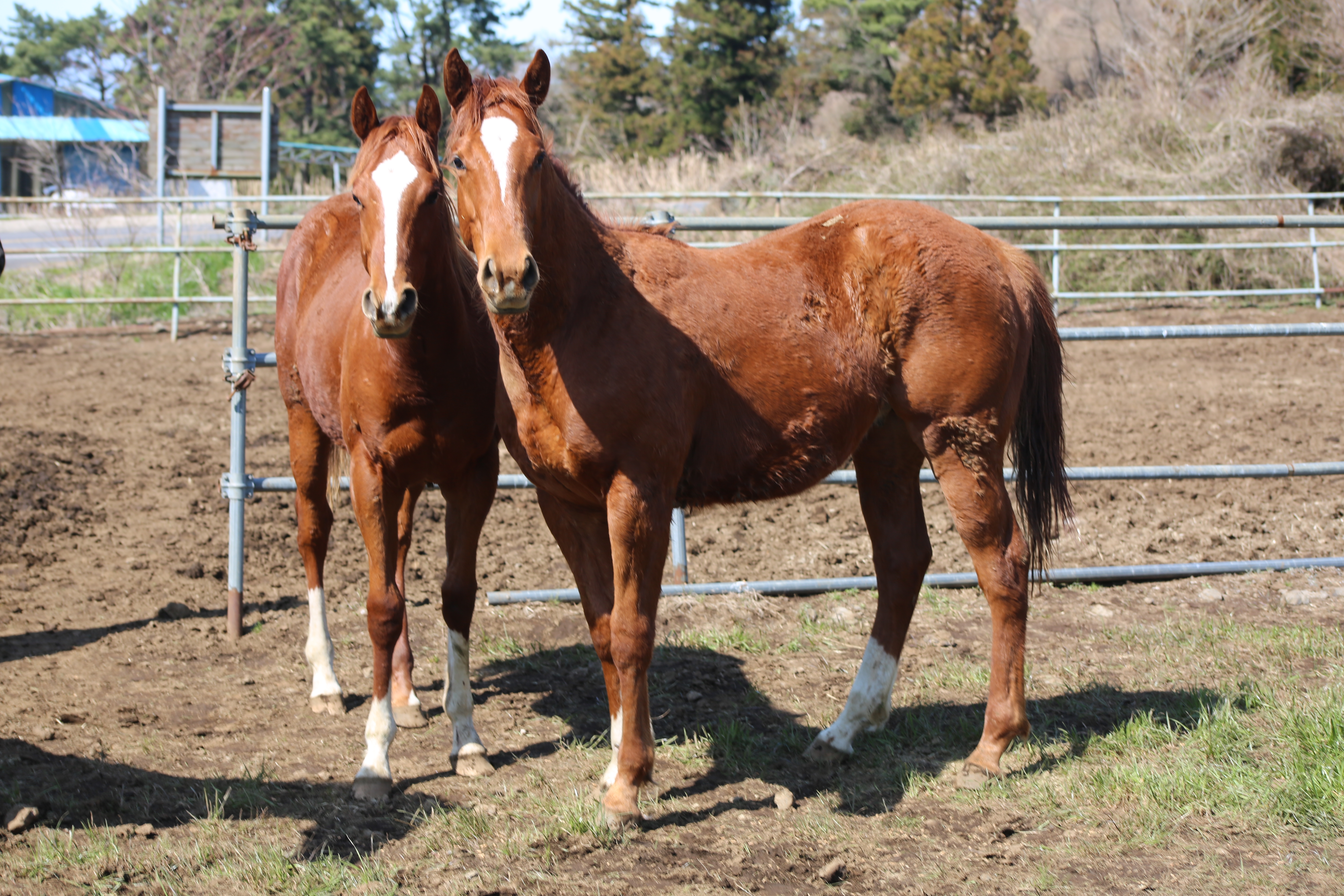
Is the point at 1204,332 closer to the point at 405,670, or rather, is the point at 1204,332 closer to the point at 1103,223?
the point at 1103,223

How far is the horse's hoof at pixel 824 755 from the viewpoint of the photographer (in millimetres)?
3355

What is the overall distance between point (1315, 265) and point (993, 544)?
12205mm

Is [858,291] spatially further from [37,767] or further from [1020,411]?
[37,767]

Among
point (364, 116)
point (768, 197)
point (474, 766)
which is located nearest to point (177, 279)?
→ point (768, 197)

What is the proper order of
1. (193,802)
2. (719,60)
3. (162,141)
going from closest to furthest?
(193,802) < (162,141) < (719,60)

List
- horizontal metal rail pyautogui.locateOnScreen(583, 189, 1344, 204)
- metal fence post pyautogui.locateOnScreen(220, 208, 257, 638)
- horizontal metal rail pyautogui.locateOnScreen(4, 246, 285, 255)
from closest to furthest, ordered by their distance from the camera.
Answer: metal fence post pyautogui.locateOnScreen(220, 208, 257, 638), horizontal metal rail pyautogui.locateOnScreen(583, 189, 1344, 204), horizontal metal rail pyautogui.locateOnScreen(4, 246, 285, 255)

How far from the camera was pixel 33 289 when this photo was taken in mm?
13258

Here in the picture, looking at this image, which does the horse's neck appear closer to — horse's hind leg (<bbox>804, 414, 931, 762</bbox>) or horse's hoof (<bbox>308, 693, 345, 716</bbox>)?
horse's hind leg (<bbox>804, 414, 931, 762</bbox>)

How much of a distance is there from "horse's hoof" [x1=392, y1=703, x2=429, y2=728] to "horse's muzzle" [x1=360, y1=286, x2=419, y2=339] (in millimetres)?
1690

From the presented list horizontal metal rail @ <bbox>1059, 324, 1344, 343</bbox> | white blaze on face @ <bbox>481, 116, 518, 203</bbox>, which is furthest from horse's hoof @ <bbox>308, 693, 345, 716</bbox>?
horizontal metal rail @ <bbox>1059, 324, 1344, 343</bbox>

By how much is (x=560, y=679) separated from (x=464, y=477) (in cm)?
114

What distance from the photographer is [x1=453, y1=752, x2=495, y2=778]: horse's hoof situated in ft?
11.0

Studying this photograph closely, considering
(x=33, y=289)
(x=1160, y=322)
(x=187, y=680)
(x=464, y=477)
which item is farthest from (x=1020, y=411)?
(x=33, y=289)

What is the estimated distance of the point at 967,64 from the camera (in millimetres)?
27203
